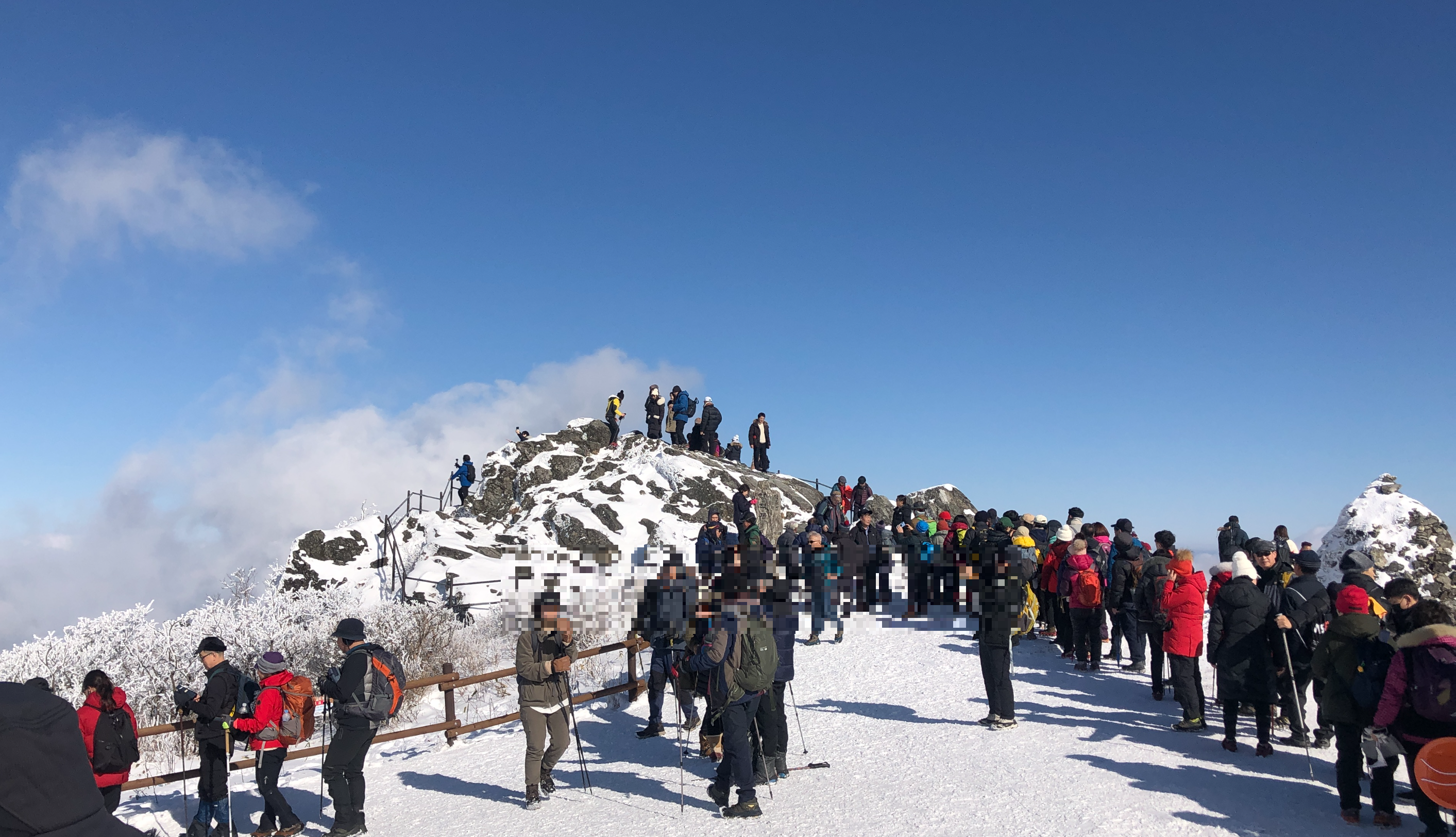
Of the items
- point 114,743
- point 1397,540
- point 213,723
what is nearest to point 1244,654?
point 213,723

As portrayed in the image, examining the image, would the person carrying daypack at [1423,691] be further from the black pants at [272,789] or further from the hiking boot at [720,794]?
the black pants at [272,789]

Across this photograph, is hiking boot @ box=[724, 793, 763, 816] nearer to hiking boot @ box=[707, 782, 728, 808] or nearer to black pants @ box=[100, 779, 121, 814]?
hiking boot @ box=[707, 782, 728, 808]

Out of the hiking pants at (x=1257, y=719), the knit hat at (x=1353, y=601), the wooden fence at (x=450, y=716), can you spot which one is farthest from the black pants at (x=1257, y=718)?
the wooden fence at (x=450, y=716)

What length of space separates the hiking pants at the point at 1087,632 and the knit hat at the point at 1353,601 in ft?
14.9

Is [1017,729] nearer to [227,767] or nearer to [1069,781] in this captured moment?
[1069,781]

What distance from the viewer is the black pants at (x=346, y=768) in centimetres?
657

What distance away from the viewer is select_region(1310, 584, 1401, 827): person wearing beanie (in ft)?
18.5

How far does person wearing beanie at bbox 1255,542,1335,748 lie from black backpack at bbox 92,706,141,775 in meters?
9.03

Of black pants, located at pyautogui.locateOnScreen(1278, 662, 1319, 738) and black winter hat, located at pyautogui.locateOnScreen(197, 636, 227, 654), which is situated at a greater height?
black winter hat, located at pyautogui.locateOnScreen(197, 636, 227, 654)

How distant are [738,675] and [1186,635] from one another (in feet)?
15.3

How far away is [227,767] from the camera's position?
6.96 metres

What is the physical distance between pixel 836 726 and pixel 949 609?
5618 millimetres

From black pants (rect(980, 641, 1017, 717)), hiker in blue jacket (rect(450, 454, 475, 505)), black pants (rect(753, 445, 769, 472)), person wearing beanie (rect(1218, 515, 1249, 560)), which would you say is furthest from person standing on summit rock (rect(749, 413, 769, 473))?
black pants (rect(980, 641, 1017, 717))

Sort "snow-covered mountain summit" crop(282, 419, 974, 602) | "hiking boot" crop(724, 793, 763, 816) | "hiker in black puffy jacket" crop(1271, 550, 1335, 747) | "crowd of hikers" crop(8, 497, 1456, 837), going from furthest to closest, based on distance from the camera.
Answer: "snow-covered mountain summit" crop(282, 419, 974, 602) < "hiker in black puffy jacket" crop(1271, 550, 1335, 747) < "hiking boot" crop(724, 793, 763, 816) < "crowd of hikers" crop(8, 497, 1456, 837)
